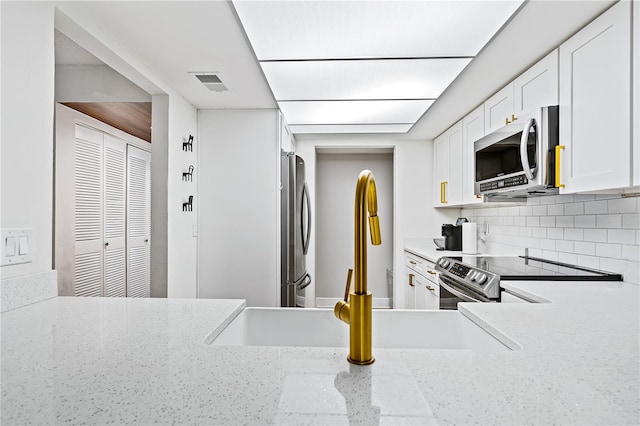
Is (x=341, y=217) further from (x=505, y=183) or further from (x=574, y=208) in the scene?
(x=574, y=208)

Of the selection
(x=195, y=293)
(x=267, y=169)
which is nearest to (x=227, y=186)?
(x=267, y=169)

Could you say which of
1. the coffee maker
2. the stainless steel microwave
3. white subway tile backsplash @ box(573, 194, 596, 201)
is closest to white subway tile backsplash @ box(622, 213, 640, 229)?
white subway tile backsplash @ box(573, 194, 596, 201)

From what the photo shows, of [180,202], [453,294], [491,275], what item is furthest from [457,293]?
[180,202]

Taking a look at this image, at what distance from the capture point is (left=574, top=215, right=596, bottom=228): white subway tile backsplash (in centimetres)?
204

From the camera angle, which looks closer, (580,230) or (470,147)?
(580,230)

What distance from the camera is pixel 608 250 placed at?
1.92 metres

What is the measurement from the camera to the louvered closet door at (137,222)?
385 centimetres

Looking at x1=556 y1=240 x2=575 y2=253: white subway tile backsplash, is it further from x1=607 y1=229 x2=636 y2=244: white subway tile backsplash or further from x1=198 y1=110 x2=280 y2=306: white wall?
x1=198 y1=110 x2=280 y2=306: white wall

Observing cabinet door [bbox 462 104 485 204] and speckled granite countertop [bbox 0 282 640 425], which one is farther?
cabinet door [bbox 462 104 485 204]

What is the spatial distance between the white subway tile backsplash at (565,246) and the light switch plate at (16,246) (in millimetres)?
2745

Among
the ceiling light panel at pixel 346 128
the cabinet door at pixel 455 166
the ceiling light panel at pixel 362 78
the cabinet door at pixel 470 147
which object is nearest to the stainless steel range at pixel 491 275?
the cabinet door at pixel 470 147

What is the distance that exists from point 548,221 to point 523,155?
0.79m

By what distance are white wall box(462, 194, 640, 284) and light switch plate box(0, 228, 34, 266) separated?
2.57 metres

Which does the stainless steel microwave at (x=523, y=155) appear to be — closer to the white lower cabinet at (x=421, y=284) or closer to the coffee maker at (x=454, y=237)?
the white lower cabinet at (x=421, y=284)
